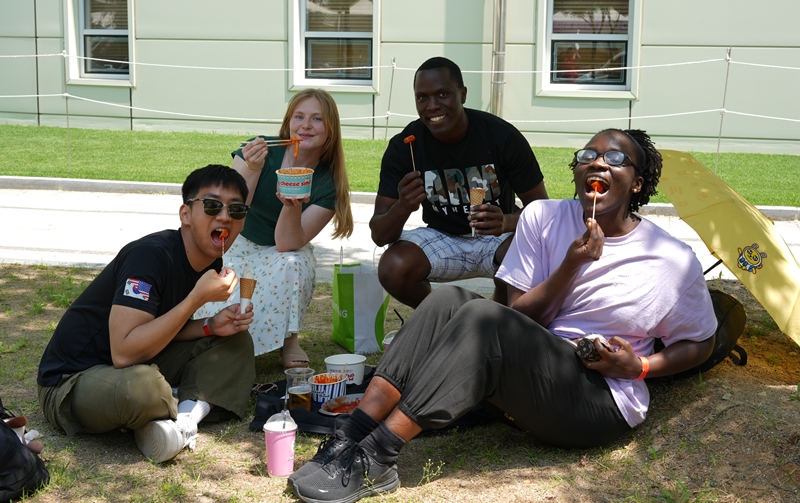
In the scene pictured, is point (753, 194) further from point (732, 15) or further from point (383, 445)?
point (383, 445)

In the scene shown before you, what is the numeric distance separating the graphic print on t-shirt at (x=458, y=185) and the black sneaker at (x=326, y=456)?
6.77 feet

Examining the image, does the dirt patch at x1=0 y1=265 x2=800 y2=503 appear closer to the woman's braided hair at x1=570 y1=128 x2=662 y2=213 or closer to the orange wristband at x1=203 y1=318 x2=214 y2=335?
the orange wristband at x1=203 y1=318 x2=214 y2=335

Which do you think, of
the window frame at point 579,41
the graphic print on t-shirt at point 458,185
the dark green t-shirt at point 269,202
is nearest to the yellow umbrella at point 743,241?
the graphic print on t-shirt at point 458,185

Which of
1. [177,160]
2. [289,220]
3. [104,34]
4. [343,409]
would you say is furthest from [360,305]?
[104,34]

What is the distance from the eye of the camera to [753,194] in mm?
10078

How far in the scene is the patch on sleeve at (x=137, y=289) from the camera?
3490mm

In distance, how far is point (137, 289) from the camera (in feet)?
11.5

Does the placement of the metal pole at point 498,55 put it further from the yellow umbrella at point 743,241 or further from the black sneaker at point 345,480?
the black sneaker at point 345,480

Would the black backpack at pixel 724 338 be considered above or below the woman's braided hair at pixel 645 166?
below

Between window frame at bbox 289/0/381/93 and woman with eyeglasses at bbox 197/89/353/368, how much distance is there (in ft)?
30.1

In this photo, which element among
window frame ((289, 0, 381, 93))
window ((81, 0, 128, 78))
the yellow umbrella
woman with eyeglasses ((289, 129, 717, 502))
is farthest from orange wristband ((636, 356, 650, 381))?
window ((81, 0, 128, 78))

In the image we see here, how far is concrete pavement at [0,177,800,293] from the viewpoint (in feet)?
24.7

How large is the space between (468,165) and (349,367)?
54.6 inches

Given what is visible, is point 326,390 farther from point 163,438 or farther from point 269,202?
point 269,202
